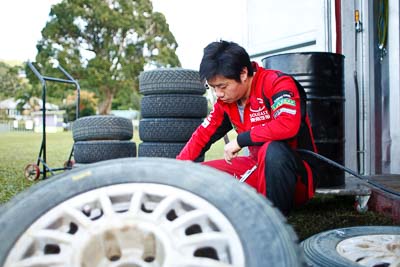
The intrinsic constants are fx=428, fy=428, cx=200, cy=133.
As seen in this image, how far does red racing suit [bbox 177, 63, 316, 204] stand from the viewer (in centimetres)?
191

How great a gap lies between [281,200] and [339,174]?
1226mm

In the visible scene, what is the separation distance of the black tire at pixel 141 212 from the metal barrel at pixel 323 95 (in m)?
1.94

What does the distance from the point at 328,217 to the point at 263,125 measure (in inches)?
45.9

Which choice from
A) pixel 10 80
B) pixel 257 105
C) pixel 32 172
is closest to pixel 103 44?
pixel 10 80

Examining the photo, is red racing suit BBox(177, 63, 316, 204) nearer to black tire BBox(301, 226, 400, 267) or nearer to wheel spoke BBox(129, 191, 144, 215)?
black tire BBox(301, 226, 400, 267)

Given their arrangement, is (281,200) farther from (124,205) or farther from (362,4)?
(362,4)

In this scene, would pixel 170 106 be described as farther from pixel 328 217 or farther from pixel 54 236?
pixel 54 236

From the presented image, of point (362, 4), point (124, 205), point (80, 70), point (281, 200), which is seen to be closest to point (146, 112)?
point (362, 4)

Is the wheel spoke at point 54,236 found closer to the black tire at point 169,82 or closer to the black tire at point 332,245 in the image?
the black tire at point 332,245

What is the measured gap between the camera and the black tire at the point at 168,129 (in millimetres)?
3879

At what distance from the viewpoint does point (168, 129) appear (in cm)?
388

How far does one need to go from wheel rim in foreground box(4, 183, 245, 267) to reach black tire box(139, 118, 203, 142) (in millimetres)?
2850

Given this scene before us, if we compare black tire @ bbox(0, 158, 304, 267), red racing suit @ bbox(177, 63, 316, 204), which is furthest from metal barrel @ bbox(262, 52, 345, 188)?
black tire @ bbox(0, 158, 304, 267)

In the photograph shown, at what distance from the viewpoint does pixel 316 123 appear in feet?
9.42
